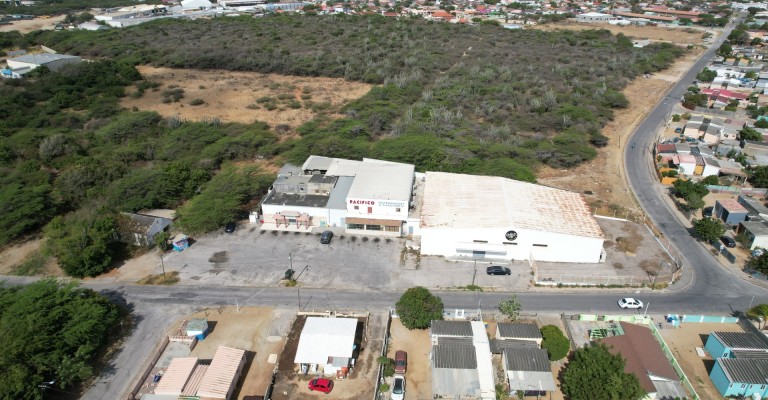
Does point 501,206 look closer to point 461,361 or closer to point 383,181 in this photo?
point 383,181

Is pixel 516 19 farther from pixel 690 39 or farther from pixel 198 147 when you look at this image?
pixel 198 147

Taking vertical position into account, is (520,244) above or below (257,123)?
below

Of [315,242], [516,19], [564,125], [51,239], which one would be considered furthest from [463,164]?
[516,19]

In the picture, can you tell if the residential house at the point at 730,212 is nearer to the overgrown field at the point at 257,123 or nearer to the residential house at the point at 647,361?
the overgrown field at the point at 257,123

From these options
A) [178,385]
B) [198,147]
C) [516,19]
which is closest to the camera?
[178,385]

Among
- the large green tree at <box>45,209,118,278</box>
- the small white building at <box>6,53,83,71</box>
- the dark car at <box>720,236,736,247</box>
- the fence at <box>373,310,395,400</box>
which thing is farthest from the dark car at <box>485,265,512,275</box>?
the small white building at <box>6,53,83,71</box>

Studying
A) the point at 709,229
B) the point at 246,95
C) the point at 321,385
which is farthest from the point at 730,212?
the point at 246,95
